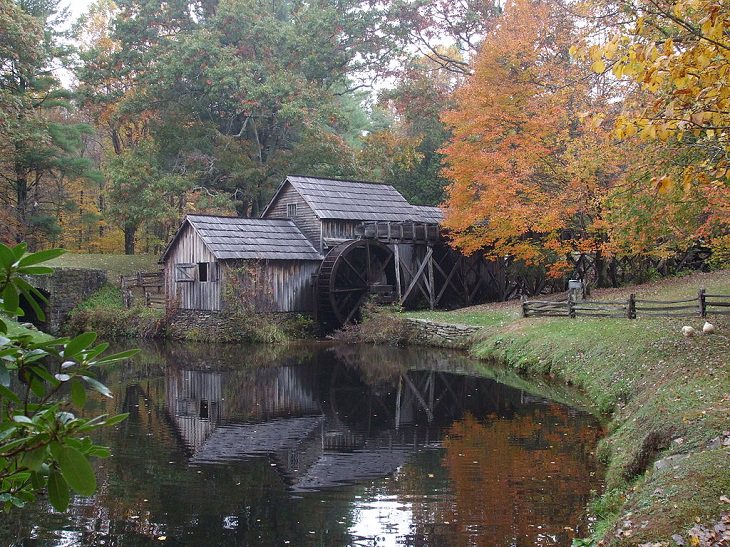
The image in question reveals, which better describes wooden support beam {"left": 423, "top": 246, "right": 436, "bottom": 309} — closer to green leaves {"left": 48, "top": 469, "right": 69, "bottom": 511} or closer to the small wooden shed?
the small wooden shed

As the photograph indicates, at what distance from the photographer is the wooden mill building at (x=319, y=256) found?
88.1 feet

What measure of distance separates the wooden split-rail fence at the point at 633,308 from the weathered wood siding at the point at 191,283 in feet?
37.9

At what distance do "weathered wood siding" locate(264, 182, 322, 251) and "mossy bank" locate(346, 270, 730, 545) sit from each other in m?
8.82

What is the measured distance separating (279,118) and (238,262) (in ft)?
37.0

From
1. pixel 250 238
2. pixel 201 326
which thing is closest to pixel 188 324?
pixel 201 326

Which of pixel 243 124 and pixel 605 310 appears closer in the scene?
pixel 605 310

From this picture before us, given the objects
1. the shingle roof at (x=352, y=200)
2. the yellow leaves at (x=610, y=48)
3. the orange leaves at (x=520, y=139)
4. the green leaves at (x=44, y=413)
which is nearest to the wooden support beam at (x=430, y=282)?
the shingle roof at (x=352, y=200)

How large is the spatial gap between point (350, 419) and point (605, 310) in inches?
343

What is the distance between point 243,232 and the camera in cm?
2756

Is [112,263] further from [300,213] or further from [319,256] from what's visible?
[319,256]

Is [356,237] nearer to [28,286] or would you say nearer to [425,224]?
[425,224]

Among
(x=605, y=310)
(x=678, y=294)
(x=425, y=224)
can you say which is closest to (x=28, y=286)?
(x=605, y=310)

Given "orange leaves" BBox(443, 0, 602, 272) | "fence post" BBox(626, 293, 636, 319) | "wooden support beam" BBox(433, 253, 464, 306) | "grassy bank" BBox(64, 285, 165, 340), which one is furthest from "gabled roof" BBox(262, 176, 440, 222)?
"fence post" BBox(626, 293, 636, 319)

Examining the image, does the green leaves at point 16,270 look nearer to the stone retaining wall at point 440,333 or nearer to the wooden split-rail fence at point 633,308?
the wooden split-rail fence at point 633,308
